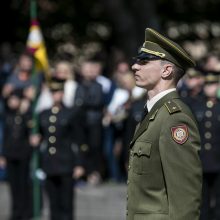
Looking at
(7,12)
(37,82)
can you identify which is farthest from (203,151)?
(7,12)

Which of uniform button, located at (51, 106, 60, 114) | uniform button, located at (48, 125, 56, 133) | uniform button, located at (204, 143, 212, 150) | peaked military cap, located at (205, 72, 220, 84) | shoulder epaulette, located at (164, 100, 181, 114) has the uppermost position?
shoulder epaulette, located at (164, 100, 181, 114)

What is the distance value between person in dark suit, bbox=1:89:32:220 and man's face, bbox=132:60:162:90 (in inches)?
290

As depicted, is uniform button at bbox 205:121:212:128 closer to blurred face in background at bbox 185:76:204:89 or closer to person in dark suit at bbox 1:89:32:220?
blurred face in background at bbox 185:76:204:89

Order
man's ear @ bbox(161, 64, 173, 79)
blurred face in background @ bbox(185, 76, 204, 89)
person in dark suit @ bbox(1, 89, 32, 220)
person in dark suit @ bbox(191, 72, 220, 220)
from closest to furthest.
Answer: man's ear @ bbox(161, 64, 173, 79) → person in dark suit @ bbox(191, 72, 220, 220) → blurred face in background @ bbox(185, 76, 204, 89) → person in dark suit @ bbox(1, 89, 32, 220)

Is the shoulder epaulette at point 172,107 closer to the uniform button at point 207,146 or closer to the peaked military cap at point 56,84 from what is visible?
the uniform button at point 207,146

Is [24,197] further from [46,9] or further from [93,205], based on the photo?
[46,9]

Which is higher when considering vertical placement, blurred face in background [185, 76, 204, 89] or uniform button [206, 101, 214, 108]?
blurred face in background [185, 76, 204, 89]

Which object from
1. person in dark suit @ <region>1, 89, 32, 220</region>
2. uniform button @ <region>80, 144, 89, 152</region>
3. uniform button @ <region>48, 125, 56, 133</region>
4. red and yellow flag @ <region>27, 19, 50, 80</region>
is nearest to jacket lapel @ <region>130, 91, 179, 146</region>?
uniform button @ <region>48, 125, 56, 133</region>

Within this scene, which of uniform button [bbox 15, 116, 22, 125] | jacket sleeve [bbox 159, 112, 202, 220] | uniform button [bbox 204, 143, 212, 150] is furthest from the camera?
uniform button [bbox 15, 116, 22, 125]

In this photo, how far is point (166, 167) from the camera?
5.29 meters

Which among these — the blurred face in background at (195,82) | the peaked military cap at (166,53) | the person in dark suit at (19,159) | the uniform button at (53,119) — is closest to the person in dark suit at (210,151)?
the blurred face in background at (195,82)

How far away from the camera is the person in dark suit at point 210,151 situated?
1054 centimetres

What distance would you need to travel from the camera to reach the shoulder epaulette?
5410mm

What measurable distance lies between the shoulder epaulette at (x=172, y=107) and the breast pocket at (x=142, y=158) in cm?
22
